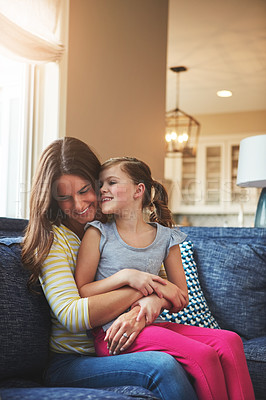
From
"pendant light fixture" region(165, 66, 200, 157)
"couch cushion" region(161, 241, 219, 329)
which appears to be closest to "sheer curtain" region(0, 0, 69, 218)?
"couch cushion" region(161, 241, 219, 329)

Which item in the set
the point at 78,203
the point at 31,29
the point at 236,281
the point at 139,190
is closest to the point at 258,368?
the point at 236,281

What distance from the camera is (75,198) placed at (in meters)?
1.57

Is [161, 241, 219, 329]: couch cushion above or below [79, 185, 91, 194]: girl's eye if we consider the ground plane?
below

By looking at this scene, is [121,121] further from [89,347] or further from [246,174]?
[89,347]

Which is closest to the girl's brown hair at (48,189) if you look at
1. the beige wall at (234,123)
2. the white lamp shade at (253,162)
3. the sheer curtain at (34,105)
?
the sheer curtain at (34,105)

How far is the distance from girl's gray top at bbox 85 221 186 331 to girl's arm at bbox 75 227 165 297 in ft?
0.11

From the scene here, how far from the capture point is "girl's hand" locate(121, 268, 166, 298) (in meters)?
1.39

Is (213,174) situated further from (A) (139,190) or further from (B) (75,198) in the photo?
(B) (75,198)

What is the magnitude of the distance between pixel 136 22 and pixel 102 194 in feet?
7.18

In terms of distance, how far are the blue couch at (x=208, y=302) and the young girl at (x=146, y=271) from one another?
0.16 m

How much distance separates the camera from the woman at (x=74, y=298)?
1231 mm

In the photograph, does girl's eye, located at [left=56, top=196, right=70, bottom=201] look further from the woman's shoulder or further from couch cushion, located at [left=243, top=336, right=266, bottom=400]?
couch cushion, located at [left=243, top=336, right=266, bottom=400]

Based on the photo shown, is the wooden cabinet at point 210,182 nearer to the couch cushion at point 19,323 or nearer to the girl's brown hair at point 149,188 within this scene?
the girl's brown hair at point 149,188

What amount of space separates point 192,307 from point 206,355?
0.72 m
